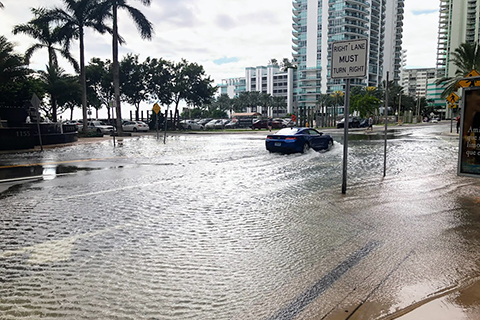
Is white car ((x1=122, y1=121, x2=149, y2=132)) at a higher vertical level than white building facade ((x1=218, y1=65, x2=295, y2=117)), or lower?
lower

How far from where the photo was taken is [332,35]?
12950 centimetres

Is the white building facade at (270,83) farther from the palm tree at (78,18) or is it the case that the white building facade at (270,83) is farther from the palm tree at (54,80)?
the palm tree at (78,18)

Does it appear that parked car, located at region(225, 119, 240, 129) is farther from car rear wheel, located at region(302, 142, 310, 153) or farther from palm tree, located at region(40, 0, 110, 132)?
car rear wheel, located at region(302, 142, 310, 153)

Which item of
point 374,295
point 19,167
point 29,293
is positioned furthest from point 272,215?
point 19,167

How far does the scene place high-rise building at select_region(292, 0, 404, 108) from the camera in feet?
417

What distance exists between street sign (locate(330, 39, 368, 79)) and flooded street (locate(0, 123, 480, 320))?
2.61 meters

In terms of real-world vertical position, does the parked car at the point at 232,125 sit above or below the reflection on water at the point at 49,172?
above

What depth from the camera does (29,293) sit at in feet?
12.4

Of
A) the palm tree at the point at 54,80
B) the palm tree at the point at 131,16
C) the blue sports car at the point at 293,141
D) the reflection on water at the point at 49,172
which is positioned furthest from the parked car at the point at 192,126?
the reflection on water at the point at 49,172

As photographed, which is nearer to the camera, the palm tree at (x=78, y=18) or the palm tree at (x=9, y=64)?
the palm tree at (x=9, y=64)

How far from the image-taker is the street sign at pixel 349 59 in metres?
8.13

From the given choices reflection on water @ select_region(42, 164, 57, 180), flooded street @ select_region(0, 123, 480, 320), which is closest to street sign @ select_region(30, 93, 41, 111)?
reflection on water @ select_region(42, 164, 57, 180)

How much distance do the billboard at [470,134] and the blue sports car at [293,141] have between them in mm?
10257

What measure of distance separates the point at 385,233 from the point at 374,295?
7.18 ft
